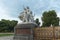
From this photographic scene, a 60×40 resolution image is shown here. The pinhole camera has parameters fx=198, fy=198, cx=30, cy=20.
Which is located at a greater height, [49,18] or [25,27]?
[49,18]

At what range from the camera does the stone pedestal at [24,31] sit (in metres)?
16.5

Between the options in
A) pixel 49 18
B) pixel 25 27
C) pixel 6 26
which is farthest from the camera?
pixel 6 26

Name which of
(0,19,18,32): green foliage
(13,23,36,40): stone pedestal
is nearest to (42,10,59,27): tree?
(0,19,18,32): green foliage

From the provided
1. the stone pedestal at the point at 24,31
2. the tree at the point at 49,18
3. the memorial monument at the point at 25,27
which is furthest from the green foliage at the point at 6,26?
the stone pedestal at the point at 24,31

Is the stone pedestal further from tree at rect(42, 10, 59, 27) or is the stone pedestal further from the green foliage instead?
the green foliage

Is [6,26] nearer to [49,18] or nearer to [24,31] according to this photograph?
[49,18]

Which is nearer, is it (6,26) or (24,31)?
(24,31)

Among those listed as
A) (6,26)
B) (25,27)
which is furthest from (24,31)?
(6,26)

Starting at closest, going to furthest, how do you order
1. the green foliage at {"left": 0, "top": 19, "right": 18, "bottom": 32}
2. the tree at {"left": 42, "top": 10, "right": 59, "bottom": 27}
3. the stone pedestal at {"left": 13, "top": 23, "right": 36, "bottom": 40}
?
the stone pedestal at {"left": 13, "top": 23, "right": 36, "bottom": 40}
the tree at {"left": 42, "top": 10, "right": 59, "bottom": 27}
the green foliage at {"left": 0, "top": 19, "right": 18, "bottom": 32}

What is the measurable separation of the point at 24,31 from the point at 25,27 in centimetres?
36

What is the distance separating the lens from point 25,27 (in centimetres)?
1667

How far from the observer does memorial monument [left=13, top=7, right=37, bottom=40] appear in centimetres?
1656

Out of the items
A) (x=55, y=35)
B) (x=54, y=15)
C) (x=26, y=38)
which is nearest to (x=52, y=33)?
(x=55, y=35)

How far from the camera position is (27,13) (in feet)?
56.9
